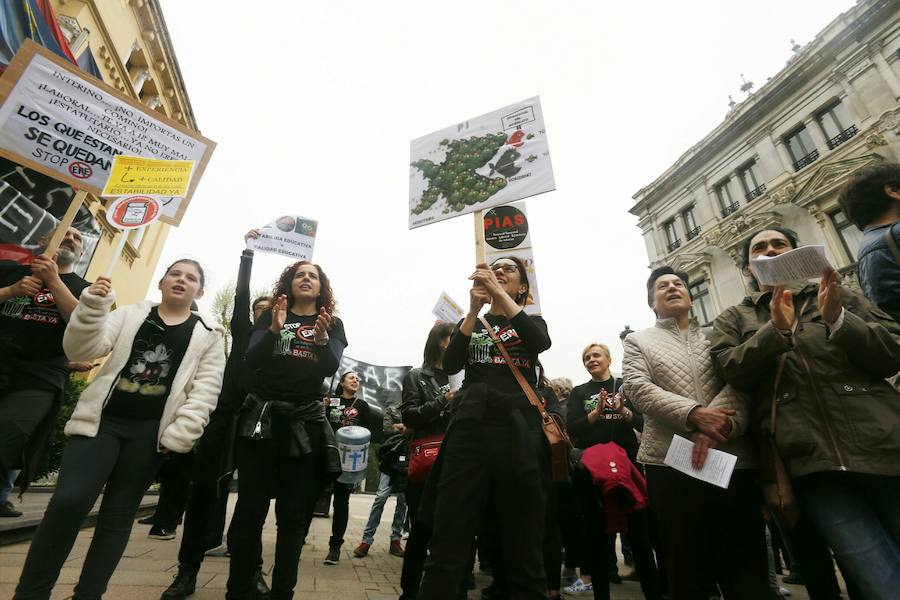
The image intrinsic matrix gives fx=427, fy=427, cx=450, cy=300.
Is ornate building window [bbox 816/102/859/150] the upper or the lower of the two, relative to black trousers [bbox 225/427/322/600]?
upper

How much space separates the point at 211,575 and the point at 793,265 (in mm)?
4123

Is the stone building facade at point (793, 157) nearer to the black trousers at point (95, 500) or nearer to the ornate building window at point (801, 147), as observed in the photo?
the ornate building window at point (801, 147)

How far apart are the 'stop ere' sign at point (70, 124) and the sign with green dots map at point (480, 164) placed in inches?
83.5

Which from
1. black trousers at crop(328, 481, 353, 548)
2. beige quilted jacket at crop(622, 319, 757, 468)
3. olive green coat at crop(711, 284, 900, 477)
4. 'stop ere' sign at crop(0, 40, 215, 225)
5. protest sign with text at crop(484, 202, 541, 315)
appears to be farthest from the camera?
protest sign with text at crop(484, 202, 541, 315)

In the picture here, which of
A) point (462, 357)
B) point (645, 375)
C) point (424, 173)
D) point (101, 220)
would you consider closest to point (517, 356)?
point (462, 357)

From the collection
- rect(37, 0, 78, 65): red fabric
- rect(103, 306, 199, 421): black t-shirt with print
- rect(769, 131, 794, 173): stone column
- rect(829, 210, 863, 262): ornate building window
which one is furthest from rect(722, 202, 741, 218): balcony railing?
rect(37, 0, 78, 65): red fabric

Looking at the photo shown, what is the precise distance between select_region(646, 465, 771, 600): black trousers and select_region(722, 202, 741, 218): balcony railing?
1943 cm

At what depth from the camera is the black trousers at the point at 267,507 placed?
2.21 metres

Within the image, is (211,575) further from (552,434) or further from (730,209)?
(730,209)

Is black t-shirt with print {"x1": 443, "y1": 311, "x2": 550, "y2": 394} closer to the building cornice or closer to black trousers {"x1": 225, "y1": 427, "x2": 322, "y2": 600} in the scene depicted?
black trousers {"x1": 225, "y1": 427, "x2": 322, "y2": 600}

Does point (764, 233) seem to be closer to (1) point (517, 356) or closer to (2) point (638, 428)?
(1) point (517, 356)

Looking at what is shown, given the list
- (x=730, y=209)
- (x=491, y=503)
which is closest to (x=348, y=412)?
(x=491, y=503)

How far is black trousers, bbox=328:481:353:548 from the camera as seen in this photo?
416cm

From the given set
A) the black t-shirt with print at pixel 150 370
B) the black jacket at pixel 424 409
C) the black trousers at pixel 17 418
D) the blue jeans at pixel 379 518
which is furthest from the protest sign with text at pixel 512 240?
the black trousers at pixel 17 418
